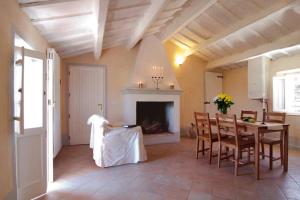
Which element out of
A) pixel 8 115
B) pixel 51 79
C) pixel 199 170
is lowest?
pixel 199 170

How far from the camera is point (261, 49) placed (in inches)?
191

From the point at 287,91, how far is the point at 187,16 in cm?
319

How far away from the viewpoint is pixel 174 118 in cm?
585

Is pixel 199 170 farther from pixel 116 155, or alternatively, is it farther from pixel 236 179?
pixel 116 155

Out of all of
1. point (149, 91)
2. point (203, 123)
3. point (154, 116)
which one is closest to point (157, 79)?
point (149, 91)

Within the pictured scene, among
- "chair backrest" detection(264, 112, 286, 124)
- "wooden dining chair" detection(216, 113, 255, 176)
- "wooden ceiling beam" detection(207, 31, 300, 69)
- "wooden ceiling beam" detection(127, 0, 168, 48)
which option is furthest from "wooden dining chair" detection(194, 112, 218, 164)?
"wooden ceiling beam" detection(207, 31, 300, 69)

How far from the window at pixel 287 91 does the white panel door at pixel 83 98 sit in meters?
4.56

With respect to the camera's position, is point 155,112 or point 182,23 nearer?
point 182,23

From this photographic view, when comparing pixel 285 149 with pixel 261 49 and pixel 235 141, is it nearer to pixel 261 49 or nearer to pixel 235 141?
pixel 235 141

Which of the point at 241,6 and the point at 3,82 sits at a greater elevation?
the point at 241,6

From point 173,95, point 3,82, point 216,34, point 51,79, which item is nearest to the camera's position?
point 3,82

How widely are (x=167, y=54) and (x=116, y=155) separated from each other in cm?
361

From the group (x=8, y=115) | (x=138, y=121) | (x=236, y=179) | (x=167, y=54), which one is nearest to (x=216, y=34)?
(x=167, y=54)

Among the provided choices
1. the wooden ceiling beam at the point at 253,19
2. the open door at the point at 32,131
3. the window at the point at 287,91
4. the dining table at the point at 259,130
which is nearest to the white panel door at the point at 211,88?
the wooden ceiling beam at the point at 253,19
